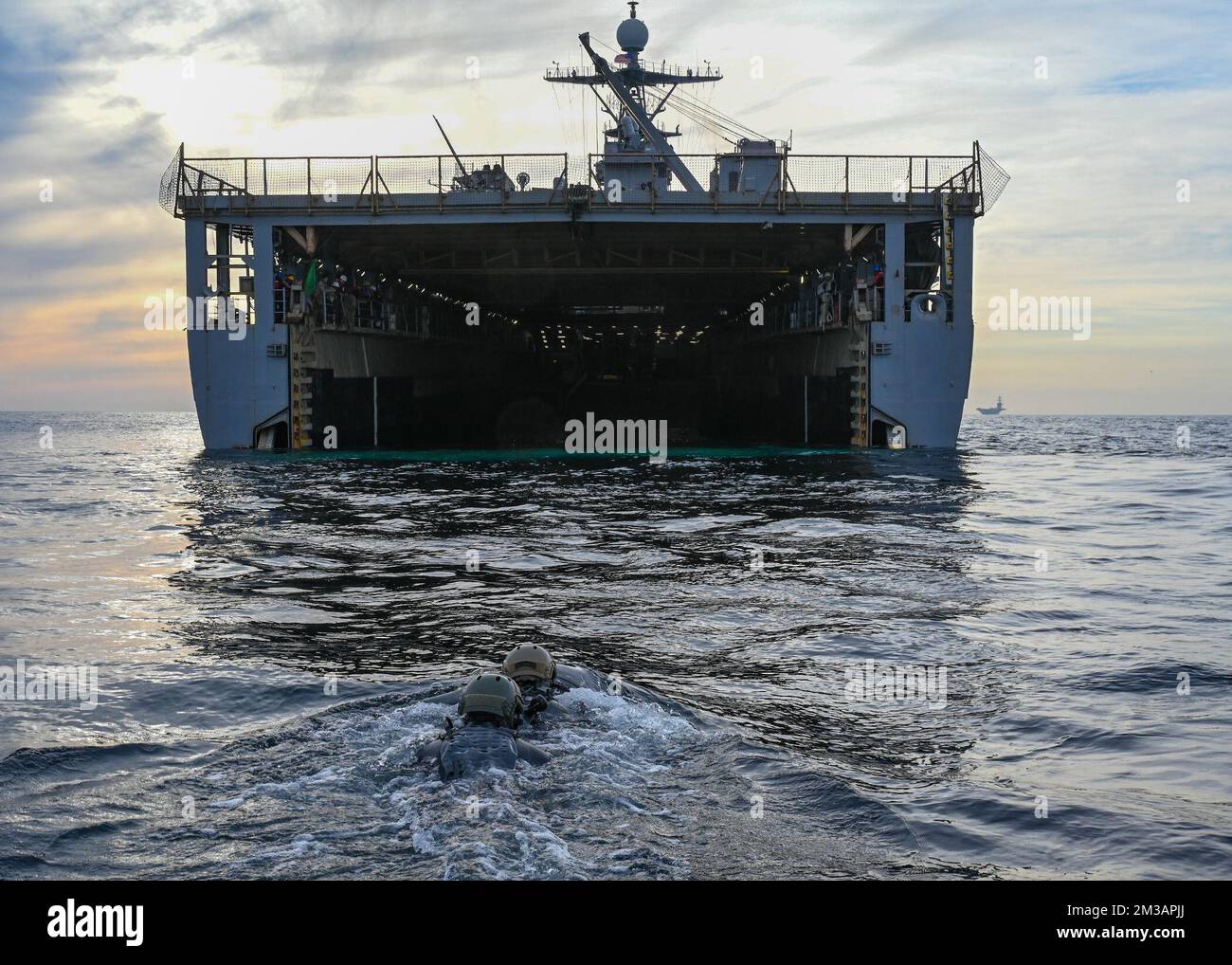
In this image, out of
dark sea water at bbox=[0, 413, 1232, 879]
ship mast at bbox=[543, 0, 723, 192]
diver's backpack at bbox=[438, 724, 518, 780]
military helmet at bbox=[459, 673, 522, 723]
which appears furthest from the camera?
ship mast at bbox=[543, 0, 723, 192]

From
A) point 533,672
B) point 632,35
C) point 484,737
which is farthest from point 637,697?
point 632,35

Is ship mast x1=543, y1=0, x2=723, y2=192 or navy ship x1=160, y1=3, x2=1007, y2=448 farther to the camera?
ship mast x1=543, y1=0, x2=723, y2=192

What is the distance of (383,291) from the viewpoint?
57844 millimetres

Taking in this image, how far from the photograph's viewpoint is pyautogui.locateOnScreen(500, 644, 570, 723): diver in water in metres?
10.8

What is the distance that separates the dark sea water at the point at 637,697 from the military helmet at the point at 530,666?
360 millimetres

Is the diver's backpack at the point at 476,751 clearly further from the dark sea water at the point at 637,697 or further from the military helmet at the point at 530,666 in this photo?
the military helmet at the point at 530,666

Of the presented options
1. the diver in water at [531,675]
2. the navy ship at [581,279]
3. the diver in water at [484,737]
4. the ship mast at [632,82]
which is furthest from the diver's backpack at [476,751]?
the ship mast at [632,82]

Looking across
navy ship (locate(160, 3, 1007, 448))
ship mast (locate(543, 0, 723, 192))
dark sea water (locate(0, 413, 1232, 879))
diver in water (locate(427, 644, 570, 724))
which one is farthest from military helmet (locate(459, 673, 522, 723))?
ship mast (locate(543, 0, 723, 192))

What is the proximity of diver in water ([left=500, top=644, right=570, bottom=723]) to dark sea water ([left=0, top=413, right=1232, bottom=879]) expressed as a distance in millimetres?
269

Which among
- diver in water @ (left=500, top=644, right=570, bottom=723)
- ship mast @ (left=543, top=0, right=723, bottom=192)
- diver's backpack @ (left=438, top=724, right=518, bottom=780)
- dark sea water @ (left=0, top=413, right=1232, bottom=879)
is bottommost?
dark sea water @ (left=0, top=413, right=1232, bottom=879)

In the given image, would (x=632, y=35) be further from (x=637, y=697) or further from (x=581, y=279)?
(x=637, y=697)

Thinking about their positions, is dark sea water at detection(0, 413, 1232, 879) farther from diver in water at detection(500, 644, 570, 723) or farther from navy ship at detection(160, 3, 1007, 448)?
navy ship at detection(160, 3, 1007, 448)
